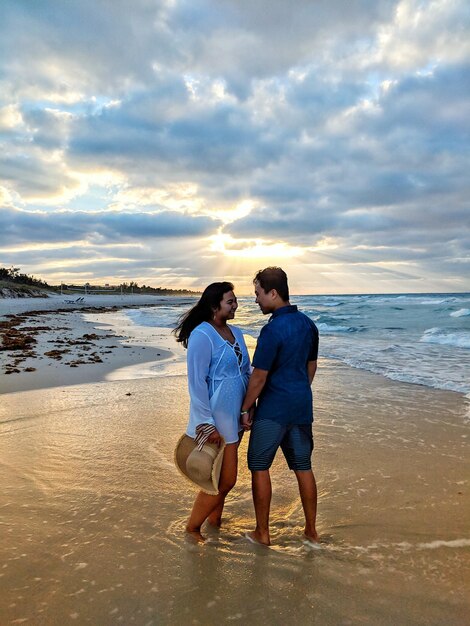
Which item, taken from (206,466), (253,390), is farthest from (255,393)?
(206,466)

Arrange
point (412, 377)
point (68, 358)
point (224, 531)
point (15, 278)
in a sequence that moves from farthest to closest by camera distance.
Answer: point (15, 278)
point (68, 358)
point (412, 377)
point (224, 531)

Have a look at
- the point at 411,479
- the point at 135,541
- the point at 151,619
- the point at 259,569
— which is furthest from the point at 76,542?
the point at 411,479

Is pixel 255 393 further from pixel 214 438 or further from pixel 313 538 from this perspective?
pixel 313 538

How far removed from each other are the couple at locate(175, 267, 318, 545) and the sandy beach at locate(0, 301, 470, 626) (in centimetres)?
35

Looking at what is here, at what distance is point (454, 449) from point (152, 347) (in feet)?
37.2

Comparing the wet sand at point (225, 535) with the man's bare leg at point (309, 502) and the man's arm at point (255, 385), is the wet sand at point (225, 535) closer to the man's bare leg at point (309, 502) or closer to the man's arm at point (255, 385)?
the man's bare leg at point (309, 502)

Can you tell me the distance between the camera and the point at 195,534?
11.1 ft

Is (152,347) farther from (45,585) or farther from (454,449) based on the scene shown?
(45,585)

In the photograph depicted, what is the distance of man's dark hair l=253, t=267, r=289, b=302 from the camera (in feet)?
11.2

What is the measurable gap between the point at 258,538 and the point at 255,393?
1.14 metres

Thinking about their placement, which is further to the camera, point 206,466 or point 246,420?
point 246,420

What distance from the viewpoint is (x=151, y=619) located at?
2.53m

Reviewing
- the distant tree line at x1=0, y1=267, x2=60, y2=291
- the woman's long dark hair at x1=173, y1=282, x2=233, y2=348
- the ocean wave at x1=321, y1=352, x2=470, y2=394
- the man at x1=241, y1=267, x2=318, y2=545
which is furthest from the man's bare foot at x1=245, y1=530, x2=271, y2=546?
the distant tree line at x1=0, y1=267, x2=60, y2=291

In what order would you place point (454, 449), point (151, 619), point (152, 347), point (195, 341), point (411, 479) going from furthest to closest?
point (152, 347) → point (454, 449) → point (411, 479) → point (195, 341) → point (151, 619)
